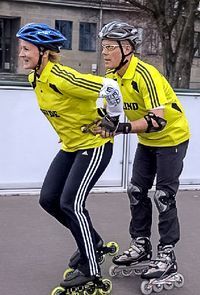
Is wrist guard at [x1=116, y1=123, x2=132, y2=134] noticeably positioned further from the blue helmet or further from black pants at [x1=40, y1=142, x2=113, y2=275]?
the blue helmet

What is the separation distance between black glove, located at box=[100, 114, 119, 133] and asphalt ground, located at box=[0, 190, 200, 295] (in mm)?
1324

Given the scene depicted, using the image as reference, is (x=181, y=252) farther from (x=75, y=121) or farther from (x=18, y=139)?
(x=18, y=139)

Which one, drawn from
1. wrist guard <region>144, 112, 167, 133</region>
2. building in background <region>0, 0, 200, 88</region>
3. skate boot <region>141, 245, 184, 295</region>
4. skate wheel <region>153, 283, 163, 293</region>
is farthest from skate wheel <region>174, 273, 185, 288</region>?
building in background <region>0, 0, 200, 88</region>

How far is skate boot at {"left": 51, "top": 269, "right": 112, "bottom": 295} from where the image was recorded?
4.56 metres

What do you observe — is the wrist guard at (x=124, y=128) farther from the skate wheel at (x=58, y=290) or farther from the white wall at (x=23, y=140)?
the white wall at (x=23, y=140)

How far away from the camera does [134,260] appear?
17.3 feet

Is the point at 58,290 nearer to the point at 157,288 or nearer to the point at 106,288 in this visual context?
the point at 106,288

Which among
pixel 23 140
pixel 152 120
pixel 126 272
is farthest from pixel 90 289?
pixel 23 140

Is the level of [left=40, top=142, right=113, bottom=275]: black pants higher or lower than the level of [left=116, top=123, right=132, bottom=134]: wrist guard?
lower

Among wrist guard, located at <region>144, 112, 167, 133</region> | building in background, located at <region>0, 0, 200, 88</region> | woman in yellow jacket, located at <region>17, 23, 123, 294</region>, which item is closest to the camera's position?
woman in yellow jacket, located at <region>17, 23, 123, 294</region>

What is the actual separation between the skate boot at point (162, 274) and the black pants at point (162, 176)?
3.7 inches

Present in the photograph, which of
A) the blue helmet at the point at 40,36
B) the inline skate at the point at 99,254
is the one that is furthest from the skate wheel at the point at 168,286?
the blue helmet at the point at 40,36

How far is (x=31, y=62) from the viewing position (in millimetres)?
4453

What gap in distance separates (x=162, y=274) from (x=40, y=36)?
2.02 meters
